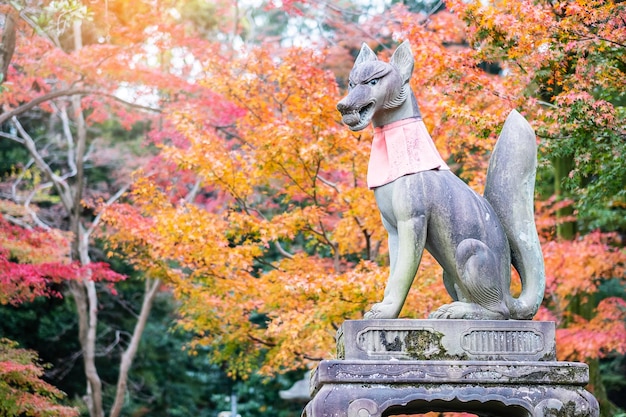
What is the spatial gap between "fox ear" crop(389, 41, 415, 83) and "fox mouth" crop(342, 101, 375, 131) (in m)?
0.37

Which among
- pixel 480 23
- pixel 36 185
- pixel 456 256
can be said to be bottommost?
pixel 456 256

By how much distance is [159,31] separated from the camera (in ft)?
49.4

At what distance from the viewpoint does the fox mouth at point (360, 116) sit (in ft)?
18.6

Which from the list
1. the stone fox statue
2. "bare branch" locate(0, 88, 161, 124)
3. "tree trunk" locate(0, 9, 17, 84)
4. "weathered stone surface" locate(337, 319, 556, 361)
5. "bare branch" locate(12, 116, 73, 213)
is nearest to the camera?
"weathered stone surface" locate(337, 319, 556, 361)

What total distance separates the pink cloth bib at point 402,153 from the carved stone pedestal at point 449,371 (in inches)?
42.8

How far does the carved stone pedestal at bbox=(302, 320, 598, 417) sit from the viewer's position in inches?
202

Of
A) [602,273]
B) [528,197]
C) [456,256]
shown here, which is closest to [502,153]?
[528,197]

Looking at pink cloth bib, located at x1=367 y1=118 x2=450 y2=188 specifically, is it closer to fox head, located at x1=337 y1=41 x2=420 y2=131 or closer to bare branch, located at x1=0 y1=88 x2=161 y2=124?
fox head, located at x1=337 y1=41 x2=420 y2=131

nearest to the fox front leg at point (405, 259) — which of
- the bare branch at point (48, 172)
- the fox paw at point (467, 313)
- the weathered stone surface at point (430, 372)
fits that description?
the fox paw at point (467, 313)

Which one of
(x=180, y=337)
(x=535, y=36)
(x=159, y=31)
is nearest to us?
(x=535, y=36)

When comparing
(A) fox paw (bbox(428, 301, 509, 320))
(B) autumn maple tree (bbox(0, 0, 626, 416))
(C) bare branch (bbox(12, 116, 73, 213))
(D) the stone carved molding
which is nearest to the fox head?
(A) fox paw (bbox(428, 301, 509, 320))

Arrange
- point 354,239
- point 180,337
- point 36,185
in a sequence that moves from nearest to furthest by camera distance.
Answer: point 354,239 → point 36,185 → point 180,337

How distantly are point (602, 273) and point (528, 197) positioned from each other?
8.56m

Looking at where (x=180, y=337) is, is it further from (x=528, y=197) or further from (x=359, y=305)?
(x=528, y=197)
